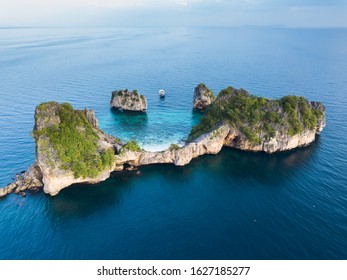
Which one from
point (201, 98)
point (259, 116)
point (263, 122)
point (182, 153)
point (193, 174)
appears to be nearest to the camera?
point (193, 174)

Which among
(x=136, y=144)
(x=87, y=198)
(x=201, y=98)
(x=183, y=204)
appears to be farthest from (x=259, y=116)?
(x=87, y=198)

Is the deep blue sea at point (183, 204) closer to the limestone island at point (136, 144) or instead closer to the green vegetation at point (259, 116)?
the limestone island at point (136, 144)

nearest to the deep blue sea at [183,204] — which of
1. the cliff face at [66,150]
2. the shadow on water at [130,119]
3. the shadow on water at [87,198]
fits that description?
the shadow on water at [87,198]

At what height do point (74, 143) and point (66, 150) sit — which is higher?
point (74, 143)

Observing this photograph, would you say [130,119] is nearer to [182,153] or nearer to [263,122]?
[182,153]

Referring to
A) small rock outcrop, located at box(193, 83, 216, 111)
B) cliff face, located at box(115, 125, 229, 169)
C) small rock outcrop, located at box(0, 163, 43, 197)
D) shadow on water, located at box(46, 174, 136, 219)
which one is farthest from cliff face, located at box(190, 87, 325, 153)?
small rock outcrop, located at box(0, 163, 43, 197)

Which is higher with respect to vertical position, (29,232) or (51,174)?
(51,174)

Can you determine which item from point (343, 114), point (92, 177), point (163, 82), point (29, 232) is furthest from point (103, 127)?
point (343, 114)

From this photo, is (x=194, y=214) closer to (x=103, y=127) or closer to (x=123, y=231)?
(x=123, y=231)
